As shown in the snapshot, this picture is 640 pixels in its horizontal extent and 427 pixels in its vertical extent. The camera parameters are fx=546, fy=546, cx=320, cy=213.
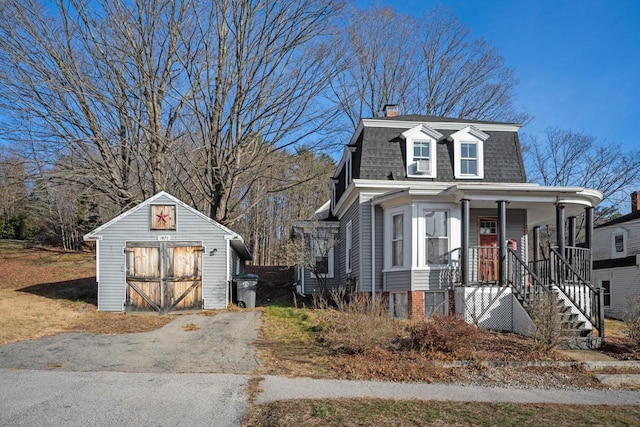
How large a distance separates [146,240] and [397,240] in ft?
26.0

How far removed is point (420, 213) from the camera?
14.9m

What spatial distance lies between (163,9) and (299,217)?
19443mm

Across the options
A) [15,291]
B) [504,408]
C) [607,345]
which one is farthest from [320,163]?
[504,408]

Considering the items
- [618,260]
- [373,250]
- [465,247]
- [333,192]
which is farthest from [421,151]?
[618,260]

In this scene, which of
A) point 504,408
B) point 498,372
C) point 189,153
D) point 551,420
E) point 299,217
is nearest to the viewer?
point 551,420

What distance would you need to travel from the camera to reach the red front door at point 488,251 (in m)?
14.6

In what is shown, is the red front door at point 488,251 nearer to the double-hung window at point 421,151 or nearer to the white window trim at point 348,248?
the double-hung window at point 421,151

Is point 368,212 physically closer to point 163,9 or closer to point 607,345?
point 607,345

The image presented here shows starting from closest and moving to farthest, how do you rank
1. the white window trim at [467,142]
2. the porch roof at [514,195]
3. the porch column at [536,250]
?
1. the porch roof at [514,195]
2. the porch column at [536,250]
3. the white window trim at [467,142]

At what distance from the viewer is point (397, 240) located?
1573cm

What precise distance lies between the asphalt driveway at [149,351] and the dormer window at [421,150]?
7.13m

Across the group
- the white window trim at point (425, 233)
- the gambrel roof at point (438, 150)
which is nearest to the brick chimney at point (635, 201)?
the gambrel roof at point (438, 150)

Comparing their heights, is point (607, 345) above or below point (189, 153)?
below

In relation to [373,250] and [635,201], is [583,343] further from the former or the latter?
[635,201]
